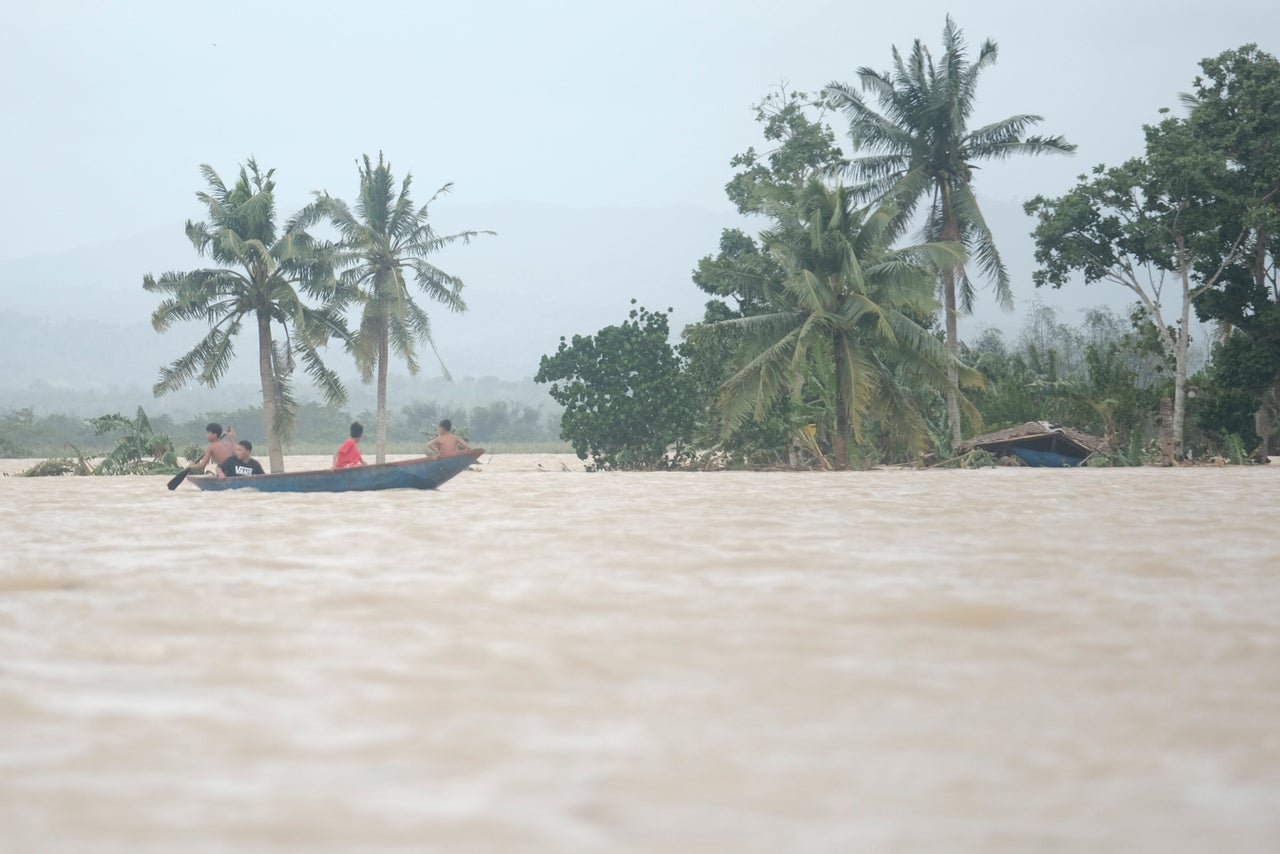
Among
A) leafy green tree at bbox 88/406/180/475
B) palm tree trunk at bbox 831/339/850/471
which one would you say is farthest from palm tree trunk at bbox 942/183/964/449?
leafy green tree at bbox 88/406/180/475

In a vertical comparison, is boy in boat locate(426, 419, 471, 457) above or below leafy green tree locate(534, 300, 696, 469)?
below

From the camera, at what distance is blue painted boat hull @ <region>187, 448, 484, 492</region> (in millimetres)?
16656

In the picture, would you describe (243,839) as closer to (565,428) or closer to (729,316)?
(565,428)

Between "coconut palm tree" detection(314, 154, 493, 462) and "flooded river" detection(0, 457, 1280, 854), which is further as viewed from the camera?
"coconut palm tree" detection(314, 154, 493, 462)

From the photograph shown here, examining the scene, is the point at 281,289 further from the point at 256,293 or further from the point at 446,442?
the point at 446,442

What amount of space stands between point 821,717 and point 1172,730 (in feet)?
3.39

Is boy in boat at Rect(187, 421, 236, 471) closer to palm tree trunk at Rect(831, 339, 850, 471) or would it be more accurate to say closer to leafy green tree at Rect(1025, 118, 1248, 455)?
palm tree trunk at Rect(831, 339, 850, 471)

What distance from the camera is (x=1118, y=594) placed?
6434 millimetres

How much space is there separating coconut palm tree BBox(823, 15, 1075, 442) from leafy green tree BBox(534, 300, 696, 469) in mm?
7139

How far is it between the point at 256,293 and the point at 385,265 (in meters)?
5.07

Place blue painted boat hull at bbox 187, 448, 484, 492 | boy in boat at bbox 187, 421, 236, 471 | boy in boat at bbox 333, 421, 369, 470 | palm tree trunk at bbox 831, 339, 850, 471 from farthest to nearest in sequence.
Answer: palm tree trunk at bbox 831, 339, 850, 471 < boy in boat at bbox 187, 421, 236, 471 < boy in boat at bbox 333, 421, 369, 470 < blue painted boat hull at bbox 187, 448, 484, 492

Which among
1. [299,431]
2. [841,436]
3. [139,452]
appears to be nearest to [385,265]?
[139,452]

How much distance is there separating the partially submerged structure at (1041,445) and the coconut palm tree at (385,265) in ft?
48.4

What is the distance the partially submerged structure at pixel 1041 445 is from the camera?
90.5 feet
